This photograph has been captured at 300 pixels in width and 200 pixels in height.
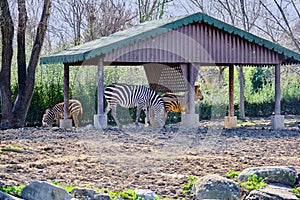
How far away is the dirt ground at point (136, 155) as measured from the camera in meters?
9.12

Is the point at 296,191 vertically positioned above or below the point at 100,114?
below

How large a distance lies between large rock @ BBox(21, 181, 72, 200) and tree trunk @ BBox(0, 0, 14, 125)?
1253cm

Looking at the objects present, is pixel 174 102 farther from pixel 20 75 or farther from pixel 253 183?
pixel 253 183

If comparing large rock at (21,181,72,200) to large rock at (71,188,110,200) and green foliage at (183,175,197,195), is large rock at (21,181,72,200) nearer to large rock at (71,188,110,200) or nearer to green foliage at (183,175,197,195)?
large rock at (71,188,110,200)

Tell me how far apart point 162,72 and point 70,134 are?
6.95 metres

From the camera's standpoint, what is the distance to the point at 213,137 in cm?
1490

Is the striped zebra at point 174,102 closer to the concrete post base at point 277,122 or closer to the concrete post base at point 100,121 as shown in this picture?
the concrete post base at point 277,122

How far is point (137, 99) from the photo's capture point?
18844 mm

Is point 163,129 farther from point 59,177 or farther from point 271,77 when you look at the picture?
point 271,77

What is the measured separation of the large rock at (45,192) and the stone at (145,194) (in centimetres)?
101

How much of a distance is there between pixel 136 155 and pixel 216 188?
3.24m

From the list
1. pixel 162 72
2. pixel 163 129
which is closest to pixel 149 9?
pixel 162 72

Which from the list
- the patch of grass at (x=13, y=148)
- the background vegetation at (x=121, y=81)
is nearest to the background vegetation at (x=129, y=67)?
the background vegetation at (x=121, y=81)

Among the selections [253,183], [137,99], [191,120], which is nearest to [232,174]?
[253,183]
